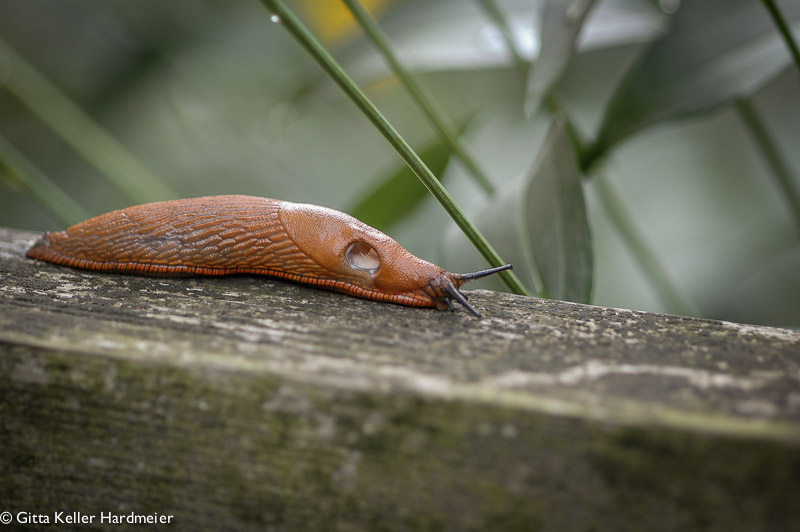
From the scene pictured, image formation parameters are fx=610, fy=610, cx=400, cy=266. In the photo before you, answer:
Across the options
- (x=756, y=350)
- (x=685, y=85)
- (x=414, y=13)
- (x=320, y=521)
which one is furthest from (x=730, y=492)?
(x=414, y=13)

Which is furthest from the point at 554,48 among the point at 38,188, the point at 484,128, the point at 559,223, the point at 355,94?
the point at 484,128

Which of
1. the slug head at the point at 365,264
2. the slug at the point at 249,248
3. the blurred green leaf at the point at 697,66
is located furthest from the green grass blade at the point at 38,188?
the blurred green leaf at the point at 697,66

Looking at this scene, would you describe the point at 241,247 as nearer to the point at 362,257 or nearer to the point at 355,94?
the point at 362,257

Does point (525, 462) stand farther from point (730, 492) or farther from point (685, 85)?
point (685, 85)

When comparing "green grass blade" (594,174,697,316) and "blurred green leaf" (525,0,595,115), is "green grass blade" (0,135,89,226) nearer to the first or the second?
"blurred green leaf" (525,0,595,115)

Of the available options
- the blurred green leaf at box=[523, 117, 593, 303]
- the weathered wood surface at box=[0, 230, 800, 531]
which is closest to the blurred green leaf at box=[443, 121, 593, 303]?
A: the blurred green leaf at box=[523, 117, 593, 303]

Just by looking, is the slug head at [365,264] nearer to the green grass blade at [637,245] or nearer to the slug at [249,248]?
the slug at [249,248]

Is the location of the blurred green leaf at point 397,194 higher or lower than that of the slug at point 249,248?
higher
